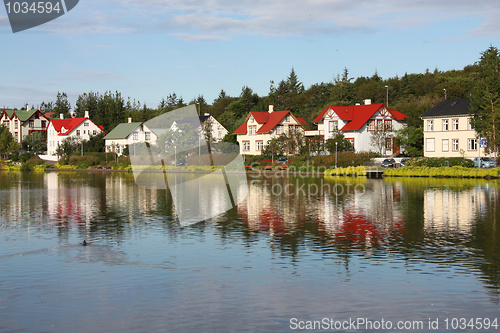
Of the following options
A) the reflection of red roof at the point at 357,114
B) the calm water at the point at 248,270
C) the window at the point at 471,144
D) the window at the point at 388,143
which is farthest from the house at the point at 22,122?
the calm water at the point at 248,270

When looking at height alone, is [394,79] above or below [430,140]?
above

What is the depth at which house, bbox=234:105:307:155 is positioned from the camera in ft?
350

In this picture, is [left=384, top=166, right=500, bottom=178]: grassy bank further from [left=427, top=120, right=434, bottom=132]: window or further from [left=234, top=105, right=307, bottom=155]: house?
[left=234, top=105, right=307, bottom=155]: house

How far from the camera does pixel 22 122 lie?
151375 millimetres

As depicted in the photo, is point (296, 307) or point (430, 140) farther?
point (430, 140)

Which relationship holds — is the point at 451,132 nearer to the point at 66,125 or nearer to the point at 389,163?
the point at 389,163

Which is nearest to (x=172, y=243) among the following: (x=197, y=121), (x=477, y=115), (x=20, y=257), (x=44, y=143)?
(x=20, y=257)

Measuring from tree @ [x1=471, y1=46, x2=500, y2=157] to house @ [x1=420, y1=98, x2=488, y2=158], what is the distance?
17.8 ft

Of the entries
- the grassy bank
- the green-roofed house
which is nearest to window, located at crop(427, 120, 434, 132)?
the grassy bank

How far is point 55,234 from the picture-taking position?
2469 cm

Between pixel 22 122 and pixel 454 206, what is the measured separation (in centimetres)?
13962

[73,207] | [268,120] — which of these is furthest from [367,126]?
[73,207]

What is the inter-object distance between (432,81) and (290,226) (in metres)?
108

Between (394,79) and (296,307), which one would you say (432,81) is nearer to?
(394,79)
